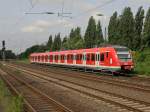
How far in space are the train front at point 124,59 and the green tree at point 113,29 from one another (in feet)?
124

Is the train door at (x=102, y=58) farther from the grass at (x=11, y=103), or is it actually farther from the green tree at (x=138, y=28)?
the green tree at (x=138, y=28)

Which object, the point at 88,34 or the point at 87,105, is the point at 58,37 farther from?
the point at 87,105

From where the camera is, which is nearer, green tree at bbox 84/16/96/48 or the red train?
the red train

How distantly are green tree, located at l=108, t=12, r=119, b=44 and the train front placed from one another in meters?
37.8

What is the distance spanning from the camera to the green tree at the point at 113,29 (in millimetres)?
72881

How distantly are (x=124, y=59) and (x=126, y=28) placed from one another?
37635 mm

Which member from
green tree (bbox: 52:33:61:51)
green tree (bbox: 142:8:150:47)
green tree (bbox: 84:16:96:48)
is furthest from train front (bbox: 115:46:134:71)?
green tree (bbox: 52:33:61:51)

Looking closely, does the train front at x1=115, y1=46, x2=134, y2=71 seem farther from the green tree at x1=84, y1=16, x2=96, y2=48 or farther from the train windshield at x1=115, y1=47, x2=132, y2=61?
the green tree at x1=84, y1=16, x2=96, y2=48

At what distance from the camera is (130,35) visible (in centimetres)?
6825

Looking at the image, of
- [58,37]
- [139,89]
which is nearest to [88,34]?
[58,37]

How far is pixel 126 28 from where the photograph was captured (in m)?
69.9

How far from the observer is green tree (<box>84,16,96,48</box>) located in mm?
89188

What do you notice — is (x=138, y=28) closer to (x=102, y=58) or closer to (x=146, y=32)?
(x=146, y=32)

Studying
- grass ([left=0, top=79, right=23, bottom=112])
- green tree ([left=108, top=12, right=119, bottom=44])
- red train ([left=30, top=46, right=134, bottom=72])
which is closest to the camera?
grass ([left=0, top=79, right=23, bottom=112])
